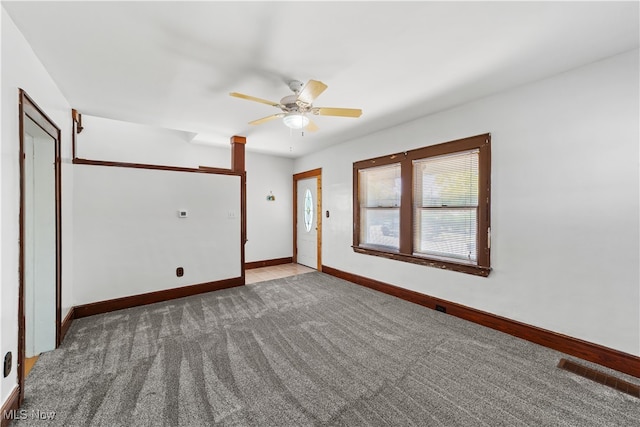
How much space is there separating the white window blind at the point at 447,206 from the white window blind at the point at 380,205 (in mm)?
373

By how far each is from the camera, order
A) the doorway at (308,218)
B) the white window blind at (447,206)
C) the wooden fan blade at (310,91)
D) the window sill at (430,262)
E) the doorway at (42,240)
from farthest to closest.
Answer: the doorway at (308,218), the white window blind at (447,206), the window sill at (430,262), the doorway at (42,240), the wooden fan blade at (310,91)

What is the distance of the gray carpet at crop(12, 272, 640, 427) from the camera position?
1645 millimetres

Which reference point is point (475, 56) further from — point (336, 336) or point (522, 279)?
point (336, 336)

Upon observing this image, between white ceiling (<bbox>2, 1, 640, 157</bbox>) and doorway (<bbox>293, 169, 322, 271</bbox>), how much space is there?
8.93ft

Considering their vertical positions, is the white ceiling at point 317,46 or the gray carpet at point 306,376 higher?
the white ceiling at point 317,46

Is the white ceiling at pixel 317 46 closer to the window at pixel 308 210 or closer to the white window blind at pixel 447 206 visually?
the white window blind at pixel 447 206

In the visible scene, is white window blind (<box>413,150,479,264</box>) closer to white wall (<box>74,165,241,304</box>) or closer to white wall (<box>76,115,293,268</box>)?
white wall (<box>74,165,241,304</box>)

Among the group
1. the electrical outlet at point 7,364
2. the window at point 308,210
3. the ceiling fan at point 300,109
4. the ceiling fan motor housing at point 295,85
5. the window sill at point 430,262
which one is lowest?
the electrical outlet at point 7,364

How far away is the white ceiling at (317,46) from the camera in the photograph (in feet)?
5.43

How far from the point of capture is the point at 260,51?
205cm

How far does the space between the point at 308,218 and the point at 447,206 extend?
325 centimetres

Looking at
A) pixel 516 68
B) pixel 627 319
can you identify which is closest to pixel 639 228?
pixel 627 319

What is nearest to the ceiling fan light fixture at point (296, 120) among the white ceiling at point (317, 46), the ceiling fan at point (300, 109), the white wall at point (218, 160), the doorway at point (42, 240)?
the ceiling fan at point (300, 109)

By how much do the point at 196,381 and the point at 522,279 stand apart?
123 inches
